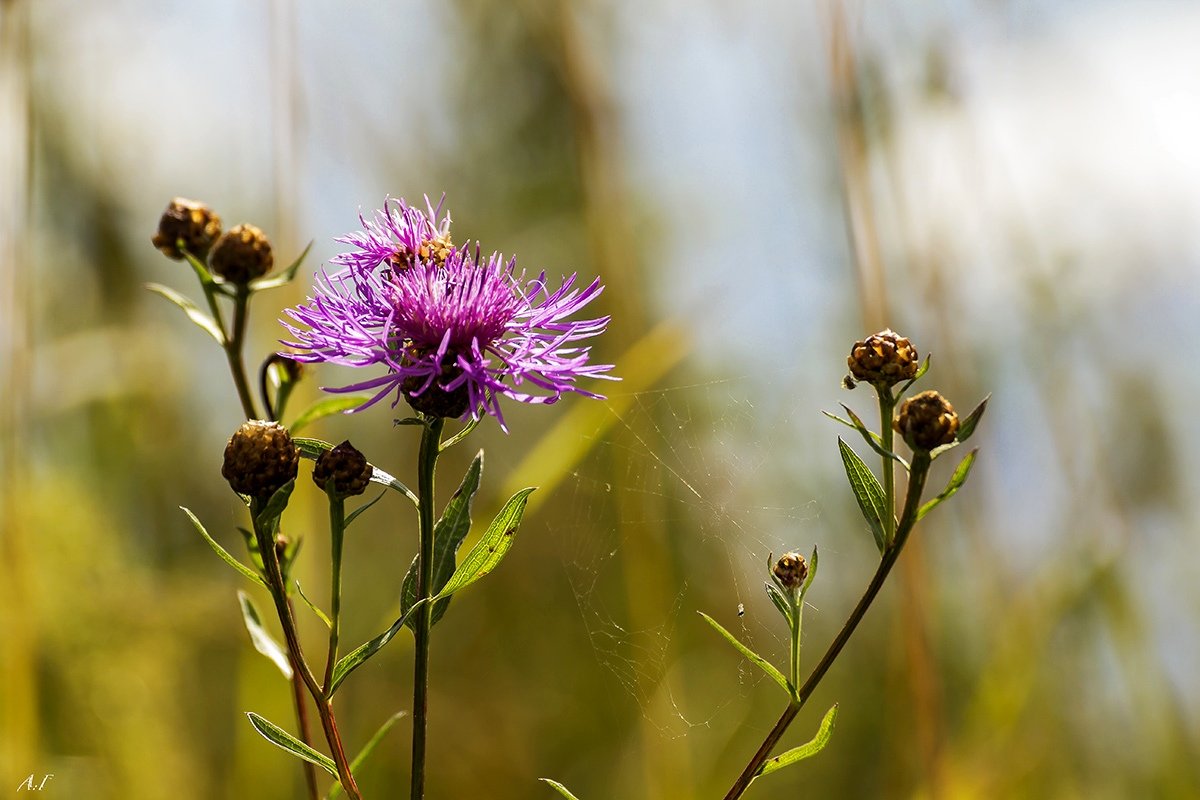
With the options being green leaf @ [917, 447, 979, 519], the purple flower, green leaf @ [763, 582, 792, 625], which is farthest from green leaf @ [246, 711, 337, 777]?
green leaf @ [917, 447, 979, 519]

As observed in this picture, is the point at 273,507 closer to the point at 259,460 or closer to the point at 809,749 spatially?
the point at 259,460

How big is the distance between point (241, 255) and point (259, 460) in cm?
31

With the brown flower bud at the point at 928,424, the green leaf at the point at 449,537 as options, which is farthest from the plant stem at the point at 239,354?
the brown flower bud at the point at 928,424

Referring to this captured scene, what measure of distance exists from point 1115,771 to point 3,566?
2.68 meters

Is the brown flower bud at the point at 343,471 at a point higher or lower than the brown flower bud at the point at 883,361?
lower

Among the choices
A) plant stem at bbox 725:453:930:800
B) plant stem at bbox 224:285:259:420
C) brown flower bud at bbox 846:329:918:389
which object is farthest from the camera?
plant stem at bbox 224:285:259:420

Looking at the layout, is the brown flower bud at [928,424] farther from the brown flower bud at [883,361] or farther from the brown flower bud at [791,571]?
the brown flower bud at [791,571]

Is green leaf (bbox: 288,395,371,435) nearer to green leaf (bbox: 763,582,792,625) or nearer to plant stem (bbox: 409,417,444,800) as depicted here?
plant stem (bbox: 409,417,444,800)

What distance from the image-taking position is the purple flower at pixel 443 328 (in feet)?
3.29

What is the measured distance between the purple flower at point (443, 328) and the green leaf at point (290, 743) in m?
0.31

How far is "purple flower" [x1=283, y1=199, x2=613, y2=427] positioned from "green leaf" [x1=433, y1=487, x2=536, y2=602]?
0.32 feet

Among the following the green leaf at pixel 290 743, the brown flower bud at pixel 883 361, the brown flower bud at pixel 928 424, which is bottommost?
the green leaf at pixel 290 743

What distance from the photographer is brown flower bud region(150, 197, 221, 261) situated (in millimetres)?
1227

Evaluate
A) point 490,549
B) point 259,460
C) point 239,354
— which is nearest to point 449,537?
point 490,549
